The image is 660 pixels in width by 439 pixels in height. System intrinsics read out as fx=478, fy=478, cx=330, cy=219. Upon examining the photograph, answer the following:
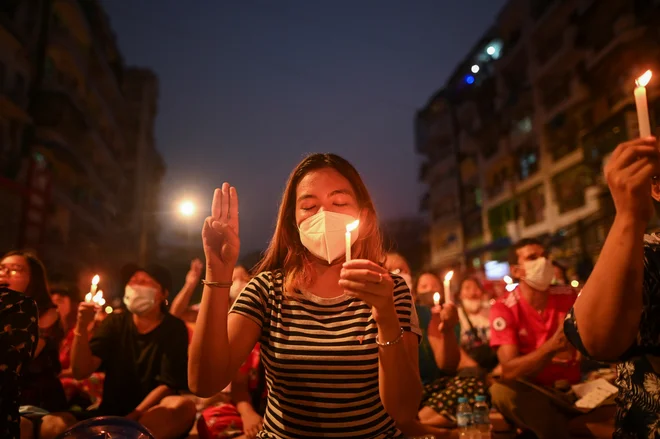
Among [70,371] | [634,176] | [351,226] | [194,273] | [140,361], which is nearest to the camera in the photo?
[634,176]

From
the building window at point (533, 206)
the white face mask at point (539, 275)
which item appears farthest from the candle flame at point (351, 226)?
the building window at point (533, 206)

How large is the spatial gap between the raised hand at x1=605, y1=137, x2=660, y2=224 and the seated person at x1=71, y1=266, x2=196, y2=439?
12.3 ft

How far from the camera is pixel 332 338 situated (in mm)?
2096

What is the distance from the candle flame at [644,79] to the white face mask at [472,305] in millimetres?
5803

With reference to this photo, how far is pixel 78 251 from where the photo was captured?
28609mm

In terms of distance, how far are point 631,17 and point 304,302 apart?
22.7m

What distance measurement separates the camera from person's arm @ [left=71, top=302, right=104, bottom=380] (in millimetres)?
4016

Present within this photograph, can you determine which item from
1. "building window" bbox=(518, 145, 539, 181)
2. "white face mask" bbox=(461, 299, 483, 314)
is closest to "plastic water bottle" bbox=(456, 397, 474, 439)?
"white face mask" bbox=(461, 299, 483, 314)

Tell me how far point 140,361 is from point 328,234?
3.01m

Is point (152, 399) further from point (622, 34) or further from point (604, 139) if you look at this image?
point (622, 34)

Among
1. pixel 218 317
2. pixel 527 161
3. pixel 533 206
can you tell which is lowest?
pixel 218 317

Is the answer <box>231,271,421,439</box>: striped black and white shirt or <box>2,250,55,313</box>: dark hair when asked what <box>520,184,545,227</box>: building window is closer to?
<box>2,250,55,313</box>: dark hair

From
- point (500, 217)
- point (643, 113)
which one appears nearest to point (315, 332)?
point (643, 113)

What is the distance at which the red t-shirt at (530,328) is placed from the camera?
14.3ft
